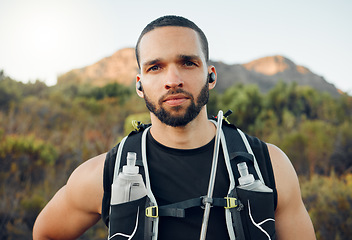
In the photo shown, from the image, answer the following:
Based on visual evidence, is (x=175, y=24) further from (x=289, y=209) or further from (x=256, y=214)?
(x=289, y=209)

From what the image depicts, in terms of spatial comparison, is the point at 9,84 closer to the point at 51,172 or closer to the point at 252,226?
the point at 51,172

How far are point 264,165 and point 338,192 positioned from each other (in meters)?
4.78

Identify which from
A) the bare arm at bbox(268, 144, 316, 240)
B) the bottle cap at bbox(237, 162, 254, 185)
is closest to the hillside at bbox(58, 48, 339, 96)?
the bare arm at bbox(268, 144, 316, 240)

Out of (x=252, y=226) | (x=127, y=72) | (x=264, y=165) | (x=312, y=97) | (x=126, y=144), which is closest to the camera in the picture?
(x=252, y=226)

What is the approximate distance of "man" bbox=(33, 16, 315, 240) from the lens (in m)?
2.02

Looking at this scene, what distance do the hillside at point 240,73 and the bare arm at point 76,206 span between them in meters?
35.9

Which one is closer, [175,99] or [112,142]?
[175,99]

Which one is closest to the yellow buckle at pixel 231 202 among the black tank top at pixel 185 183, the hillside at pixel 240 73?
the black tank top at pixel 185 183

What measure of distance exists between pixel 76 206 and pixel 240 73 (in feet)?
181

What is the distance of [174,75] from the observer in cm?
200

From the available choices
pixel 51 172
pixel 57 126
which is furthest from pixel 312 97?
pixel 51 172

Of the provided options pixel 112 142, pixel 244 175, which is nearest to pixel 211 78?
pixel 244 175

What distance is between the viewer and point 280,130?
39.4ft

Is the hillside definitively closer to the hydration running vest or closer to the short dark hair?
the short dark hair
